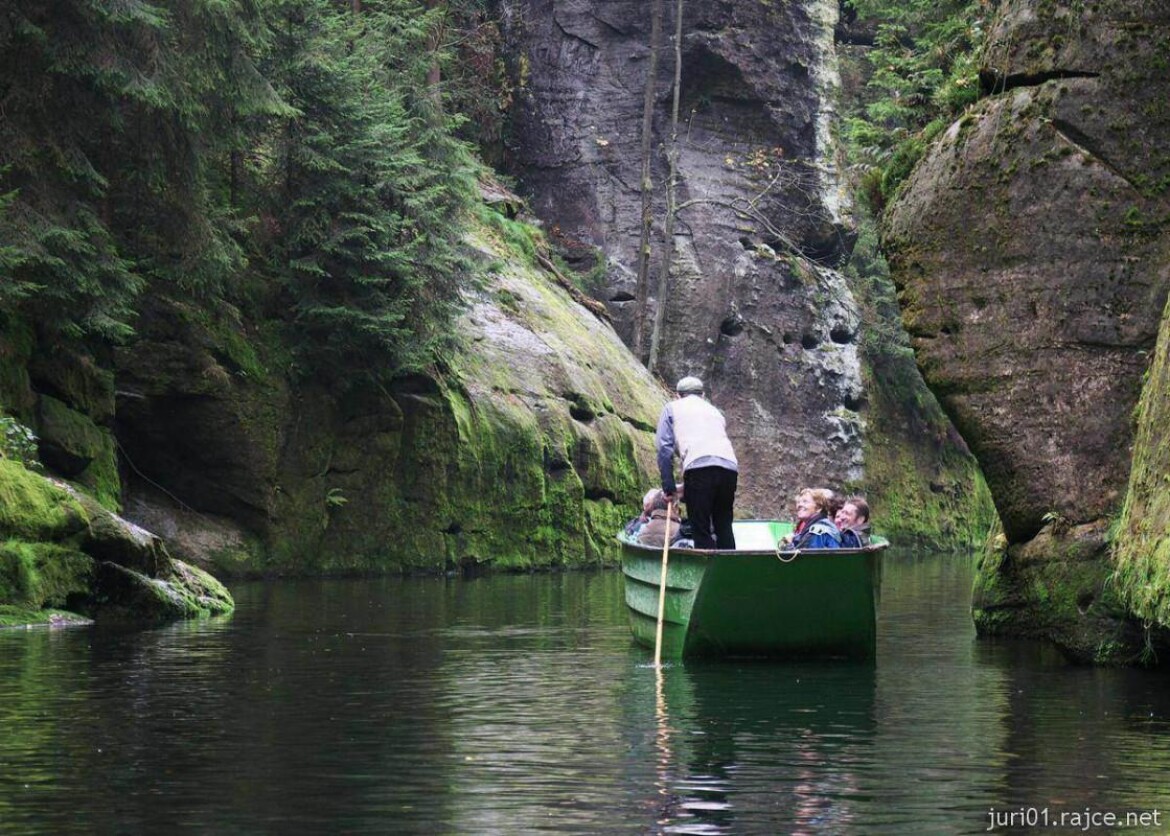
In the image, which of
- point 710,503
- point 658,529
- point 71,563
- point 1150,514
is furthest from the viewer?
point 71,563

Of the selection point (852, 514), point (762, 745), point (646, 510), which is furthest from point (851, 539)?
point (762, 745)

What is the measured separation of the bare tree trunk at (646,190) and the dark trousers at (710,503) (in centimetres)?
2776

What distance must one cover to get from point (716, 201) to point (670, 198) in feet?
5.36

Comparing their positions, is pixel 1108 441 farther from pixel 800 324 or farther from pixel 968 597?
pixel 800 324

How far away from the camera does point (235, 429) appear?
85.1 ft

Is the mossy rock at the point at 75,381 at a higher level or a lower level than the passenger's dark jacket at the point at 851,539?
higher

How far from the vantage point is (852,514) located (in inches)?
605

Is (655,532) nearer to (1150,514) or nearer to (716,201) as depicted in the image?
(1150,514)

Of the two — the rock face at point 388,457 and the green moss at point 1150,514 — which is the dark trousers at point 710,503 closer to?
the green moss at point 1150,514

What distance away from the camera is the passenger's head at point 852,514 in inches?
600

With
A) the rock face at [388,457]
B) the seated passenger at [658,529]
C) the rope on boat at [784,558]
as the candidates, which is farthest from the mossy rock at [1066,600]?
the rock face at [388,457]

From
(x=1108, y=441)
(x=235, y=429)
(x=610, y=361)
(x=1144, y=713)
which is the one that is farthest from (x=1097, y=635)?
(x=610, y=361)

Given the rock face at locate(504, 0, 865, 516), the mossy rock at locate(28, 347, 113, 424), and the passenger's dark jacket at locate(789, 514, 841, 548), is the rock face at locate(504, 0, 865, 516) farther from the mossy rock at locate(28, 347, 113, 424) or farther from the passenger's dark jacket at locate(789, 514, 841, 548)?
the passenger's dark jacket at locate(789, 514, 841, 548)

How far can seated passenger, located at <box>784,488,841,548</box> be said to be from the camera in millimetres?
13727
